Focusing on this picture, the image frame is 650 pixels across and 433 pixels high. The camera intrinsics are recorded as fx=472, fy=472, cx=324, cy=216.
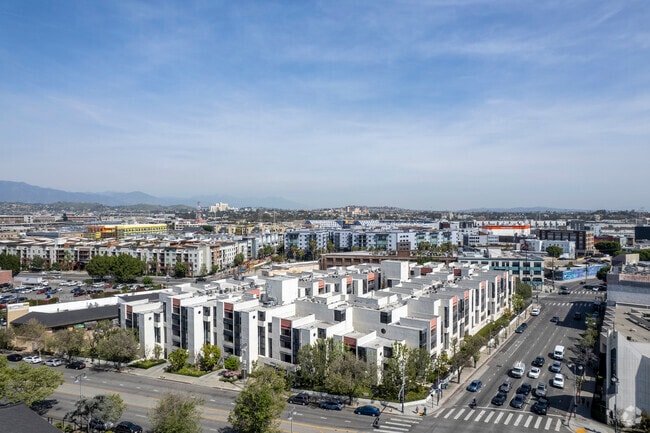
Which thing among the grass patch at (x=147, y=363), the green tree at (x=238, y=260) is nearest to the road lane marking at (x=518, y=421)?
the grass patch at (x=147, y=363)

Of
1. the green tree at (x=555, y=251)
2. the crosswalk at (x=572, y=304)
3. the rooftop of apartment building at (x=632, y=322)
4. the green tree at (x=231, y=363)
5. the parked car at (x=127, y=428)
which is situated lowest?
the crosswalk at (x=572, y=304)

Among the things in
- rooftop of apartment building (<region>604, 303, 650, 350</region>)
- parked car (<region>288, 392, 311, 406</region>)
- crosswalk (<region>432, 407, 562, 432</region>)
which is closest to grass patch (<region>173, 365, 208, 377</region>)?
parked car (<region>288, 392, 311, 406</region>)

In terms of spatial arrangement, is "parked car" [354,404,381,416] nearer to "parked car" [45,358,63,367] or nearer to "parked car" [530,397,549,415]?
"parked car" [530,397,549,415]

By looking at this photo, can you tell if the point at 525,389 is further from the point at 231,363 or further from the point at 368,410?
the point at 231,363

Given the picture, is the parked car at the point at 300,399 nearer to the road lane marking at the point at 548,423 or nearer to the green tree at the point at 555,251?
the road lane marking at the point at 548,423

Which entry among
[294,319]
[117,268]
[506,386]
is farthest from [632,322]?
[117,268]

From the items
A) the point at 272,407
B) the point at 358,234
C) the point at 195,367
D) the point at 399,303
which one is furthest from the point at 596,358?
the point at 358,234

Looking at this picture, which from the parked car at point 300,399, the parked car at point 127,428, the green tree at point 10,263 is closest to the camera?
the parked car at point 127,428
